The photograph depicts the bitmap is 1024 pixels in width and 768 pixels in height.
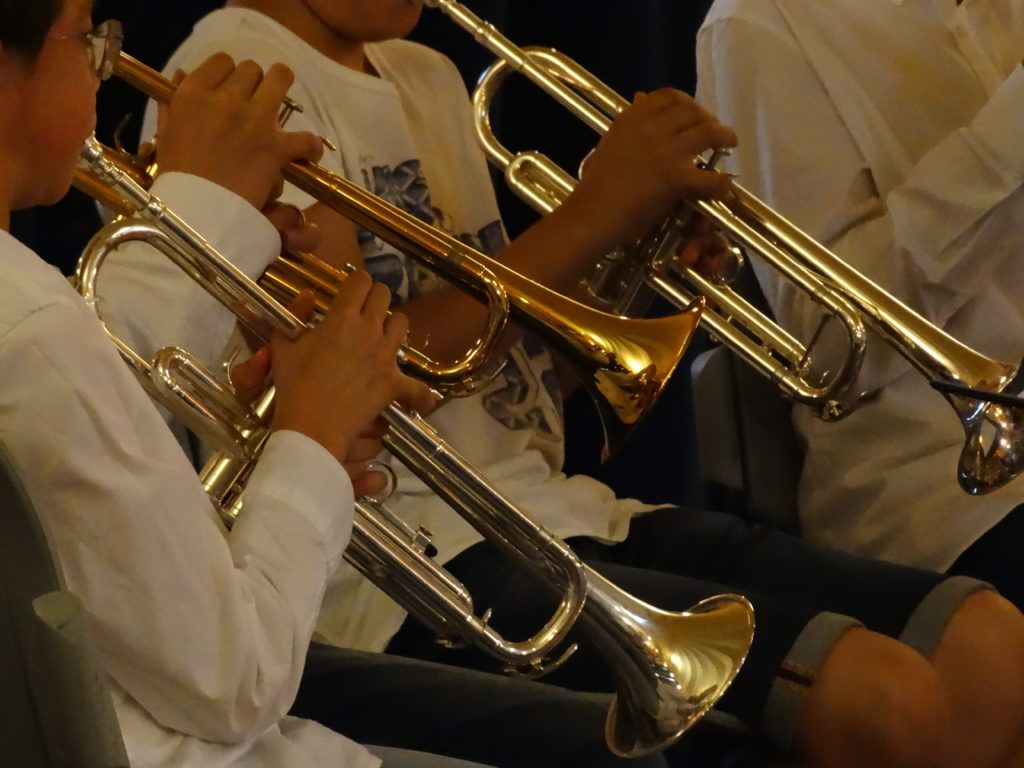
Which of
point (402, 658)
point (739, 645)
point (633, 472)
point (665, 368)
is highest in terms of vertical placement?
point (665, 368)

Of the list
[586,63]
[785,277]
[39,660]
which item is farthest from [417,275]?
[586,63]

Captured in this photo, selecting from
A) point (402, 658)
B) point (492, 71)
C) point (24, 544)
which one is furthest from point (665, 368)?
point (24, 544)

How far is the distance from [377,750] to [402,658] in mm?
165

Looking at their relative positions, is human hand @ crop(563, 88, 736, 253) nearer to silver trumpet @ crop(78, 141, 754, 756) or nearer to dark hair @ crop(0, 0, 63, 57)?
silver trumpet @ crop(78, 141, 754, 756)

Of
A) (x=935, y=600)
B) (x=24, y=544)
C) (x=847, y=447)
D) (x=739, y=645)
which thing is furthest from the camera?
(x=847, y=447)

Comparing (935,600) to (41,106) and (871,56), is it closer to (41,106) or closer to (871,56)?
(871,56)

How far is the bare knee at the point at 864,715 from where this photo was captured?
0.92m

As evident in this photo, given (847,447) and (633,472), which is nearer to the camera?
(847,447)

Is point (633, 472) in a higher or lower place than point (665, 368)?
lower

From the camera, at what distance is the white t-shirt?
1.04 m

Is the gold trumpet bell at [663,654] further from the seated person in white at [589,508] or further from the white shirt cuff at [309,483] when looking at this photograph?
the white shirt cuff at [309,483]

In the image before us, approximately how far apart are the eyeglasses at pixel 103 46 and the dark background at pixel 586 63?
2.79 feet

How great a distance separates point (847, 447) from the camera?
49.8 inches

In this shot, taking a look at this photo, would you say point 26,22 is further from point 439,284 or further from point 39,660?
point 439,284
